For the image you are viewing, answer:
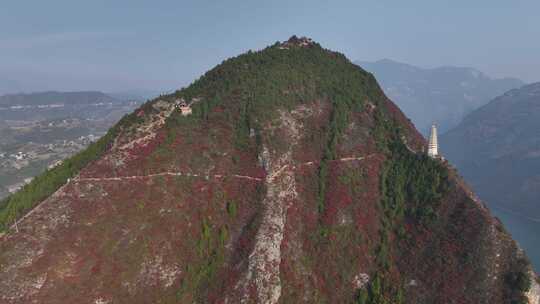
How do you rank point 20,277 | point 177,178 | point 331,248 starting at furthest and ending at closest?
point 177,178, point 331,248, point 20,277

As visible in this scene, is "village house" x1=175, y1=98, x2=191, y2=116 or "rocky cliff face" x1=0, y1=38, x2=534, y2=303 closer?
"rocky cliff face" x1=0, y1=38, x2=534, y2=303

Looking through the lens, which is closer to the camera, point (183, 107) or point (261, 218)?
point (261, 218)

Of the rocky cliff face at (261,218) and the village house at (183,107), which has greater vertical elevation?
the village house at (183,107)

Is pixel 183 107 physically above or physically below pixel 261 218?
above

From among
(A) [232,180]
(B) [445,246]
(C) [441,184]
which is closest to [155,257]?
(A) [232,180]

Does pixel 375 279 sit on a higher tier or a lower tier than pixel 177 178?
lower

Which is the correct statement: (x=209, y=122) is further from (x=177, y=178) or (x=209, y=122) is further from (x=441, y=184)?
(x=441, y=184)

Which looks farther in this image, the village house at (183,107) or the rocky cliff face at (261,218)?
the village house at (183,107)

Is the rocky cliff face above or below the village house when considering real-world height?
below
